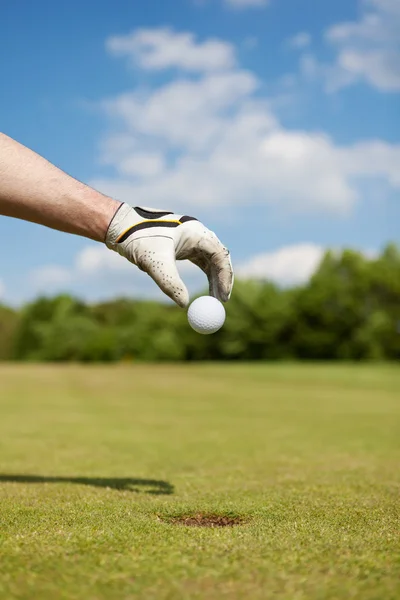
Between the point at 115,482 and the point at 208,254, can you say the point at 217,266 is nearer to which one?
the point at 208,254

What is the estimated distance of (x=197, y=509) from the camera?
4.45 m

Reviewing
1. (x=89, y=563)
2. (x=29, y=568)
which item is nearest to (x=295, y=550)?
(x=89, y=563)

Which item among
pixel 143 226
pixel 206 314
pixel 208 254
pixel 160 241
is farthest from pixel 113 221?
pixel 206 314

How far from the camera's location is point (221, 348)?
84.4 m

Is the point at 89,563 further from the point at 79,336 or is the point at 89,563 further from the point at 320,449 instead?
the point at 79,336

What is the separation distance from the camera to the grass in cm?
268

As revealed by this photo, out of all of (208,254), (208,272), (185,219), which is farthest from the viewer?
(208,272)

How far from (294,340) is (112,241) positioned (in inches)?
3143

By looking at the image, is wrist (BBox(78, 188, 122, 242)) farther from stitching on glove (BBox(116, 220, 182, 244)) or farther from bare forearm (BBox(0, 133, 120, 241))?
stitching on glove (BBox(116, 220, 182, 244))

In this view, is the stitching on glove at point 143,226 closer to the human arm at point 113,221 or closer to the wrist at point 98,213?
the human arm at point 113,221

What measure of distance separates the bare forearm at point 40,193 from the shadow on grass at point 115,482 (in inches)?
103

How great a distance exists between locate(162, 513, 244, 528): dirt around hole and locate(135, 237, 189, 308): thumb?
1.50 metres

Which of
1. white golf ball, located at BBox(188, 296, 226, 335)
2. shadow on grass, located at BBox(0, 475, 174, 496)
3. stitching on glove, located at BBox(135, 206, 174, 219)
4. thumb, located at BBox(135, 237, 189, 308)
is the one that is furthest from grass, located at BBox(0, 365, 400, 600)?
stitching on glove, located at BBox(135, 206, 174, 219)

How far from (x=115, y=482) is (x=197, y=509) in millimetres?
2209
